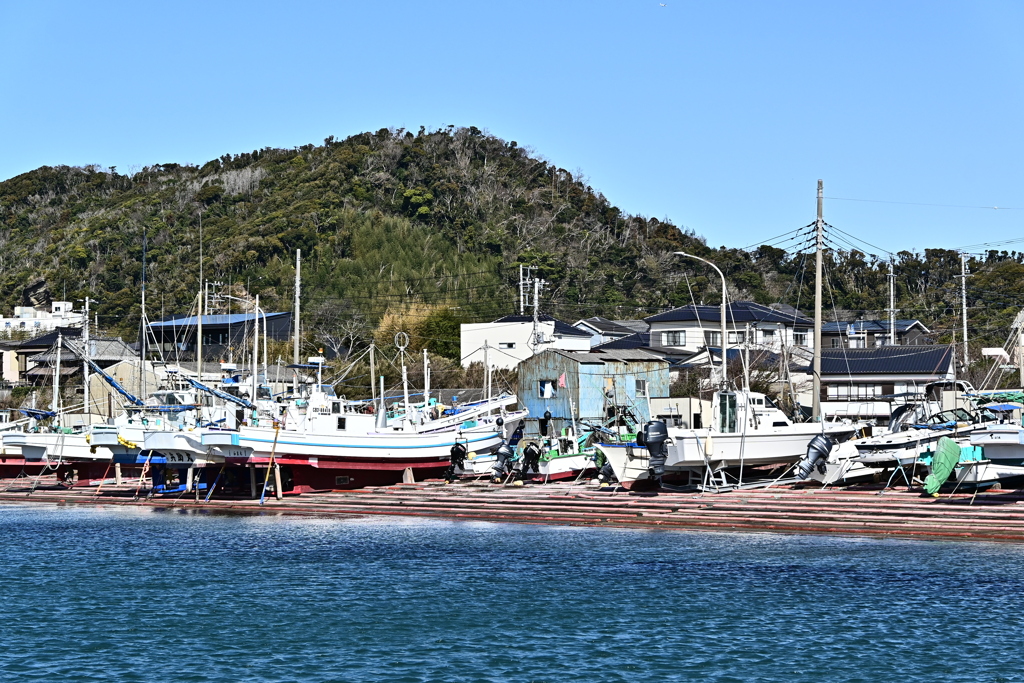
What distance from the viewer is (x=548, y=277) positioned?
11512 centimetres

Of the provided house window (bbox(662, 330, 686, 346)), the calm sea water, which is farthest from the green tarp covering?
house window (bbox(662, 330, 686, 346))

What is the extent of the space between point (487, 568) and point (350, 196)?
10988cm

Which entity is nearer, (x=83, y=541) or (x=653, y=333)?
(x=83, y=541)

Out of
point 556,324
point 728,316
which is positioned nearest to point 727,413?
point 728,316

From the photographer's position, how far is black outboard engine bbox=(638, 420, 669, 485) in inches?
1400

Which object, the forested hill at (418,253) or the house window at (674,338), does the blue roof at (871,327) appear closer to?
the forested hill at (418,253)

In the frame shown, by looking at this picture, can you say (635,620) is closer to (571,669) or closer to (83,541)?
(571,669)

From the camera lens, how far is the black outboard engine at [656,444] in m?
35.6

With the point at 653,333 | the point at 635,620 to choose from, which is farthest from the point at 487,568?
the point at 653,333

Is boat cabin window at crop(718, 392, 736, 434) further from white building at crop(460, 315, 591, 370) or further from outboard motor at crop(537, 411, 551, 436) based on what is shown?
white building at crop(460, 315, 591, 370)

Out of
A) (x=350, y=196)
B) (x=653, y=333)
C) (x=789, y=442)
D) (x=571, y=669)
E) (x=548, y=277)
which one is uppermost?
(x=350, y=196)

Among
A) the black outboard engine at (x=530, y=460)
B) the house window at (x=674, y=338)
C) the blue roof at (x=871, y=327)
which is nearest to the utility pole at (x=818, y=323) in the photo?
the black outboard engine at (x=530, y=460)

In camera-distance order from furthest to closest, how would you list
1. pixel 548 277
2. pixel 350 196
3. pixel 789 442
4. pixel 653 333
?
pixel 350 196, pixel 548 277, pixel 653 333, pixel 789 442

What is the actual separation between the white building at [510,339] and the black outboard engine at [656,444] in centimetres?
4172
